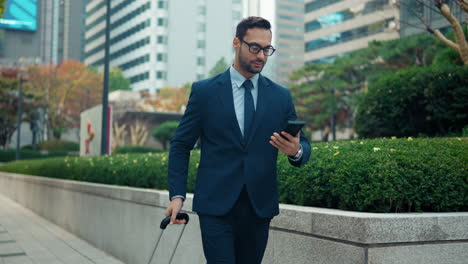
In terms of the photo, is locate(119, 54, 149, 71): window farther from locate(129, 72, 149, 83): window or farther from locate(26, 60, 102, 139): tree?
locate(26, 60, 102, 139): tree

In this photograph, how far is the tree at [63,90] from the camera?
48.8 m

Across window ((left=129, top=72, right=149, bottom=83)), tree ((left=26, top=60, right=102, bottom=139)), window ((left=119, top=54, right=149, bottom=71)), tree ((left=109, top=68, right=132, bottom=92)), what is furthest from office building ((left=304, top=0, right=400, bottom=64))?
window ((left=119, top=54, right=149, bottom=71))

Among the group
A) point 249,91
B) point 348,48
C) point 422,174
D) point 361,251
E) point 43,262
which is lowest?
point 43,262

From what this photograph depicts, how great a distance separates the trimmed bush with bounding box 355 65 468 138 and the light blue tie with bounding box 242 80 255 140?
580 centimetres

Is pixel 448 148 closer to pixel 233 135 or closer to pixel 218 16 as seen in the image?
pixel 233 135

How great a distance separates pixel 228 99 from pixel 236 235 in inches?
30.8

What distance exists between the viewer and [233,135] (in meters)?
3.25

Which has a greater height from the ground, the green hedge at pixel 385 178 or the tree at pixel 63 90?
the tree at pixel 63 90

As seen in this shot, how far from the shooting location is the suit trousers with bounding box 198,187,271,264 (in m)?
3.14

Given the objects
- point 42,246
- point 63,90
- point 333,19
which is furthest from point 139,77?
point 42,246

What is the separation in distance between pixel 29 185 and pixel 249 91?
1711 cm

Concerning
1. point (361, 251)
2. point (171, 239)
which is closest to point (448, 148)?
point (361, 251)

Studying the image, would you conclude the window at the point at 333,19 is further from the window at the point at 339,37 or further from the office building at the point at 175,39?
the office building at the point at 175,39

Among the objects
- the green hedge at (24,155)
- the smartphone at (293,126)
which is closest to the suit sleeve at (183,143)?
the smartphone at (293,126)
